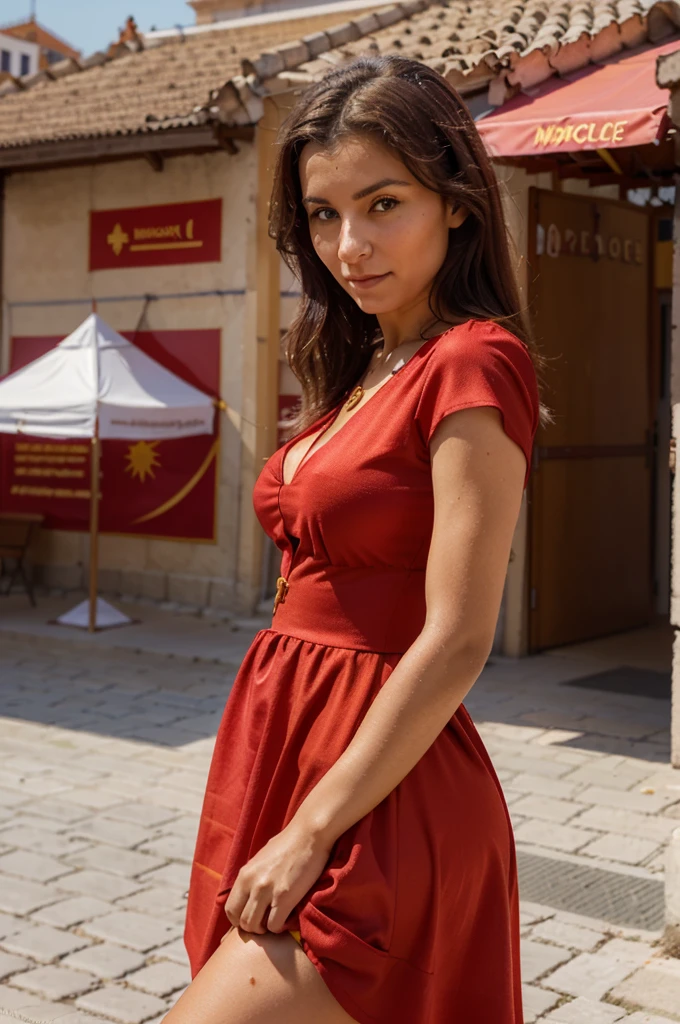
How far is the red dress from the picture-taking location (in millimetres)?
1683

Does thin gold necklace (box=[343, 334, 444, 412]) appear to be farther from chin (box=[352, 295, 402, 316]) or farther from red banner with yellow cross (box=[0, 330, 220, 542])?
red banner with yellow cross (box=[0, 330, 220, 542])

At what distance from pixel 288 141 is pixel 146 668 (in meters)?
7.88

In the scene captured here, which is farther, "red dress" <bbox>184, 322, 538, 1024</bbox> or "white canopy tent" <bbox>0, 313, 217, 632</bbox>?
"white canopy tent" <bbox>0, 313, 217, 632</bbox>

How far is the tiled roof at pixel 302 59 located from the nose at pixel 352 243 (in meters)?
7.35

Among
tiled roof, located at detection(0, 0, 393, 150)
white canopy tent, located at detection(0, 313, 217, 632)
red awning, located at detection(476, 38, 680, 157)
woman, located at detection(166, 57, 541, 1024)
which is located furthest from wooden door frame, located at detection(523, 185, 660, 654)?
woman, located at detection(166, 57, 541, 1024)

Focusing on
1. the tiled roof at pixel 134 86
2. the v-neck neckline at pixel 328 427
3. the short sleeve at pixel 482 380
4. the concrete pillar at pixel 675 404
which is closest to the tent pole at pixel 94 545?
the tiled roof at pixel 134 86

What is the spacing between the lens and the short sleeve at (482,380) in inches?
66.5

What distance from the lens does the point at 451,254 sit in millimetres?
1935

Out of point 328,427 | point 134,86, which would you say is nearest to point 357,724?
point 328,427

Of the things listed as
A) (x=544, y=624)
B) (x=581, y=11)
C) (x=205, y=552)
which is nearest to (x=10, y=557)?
(x=205, y=552)

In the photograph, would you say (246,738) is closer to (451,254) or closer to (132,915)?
(451,254)

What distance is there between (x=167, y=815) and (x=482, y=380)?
14.9ft

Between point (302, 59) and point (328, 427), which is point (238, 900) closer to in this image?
point (328, 427)

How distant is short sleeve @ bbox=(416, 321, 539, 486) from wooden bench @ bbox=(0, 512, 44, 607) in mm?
10765
